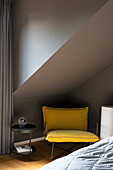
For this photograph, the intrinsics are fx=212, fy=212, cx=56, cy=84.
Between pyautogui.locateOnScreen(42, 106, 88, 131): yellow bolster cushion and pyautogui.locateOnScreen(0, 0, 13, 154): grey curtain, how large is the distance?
2.29ft

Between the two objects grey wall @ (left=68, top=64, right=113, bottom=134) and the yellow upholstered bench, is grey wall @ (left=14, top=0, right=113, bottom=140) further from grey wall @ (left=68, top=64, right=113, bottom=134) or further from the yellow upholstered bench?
the yellow upholstered bench

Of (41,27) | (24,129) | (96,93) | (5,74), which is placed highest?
(41,27)

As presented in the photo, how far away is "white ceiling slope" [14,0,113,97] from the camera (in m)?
2.70

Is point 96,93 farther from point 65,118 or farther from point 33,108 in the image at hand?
point 33,108

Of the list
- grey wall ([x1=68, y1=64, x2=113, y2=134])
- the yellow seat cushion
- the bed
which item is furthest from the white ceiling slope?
the bed

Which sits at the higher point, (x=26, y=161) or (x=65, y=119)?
(x=65, y=119)

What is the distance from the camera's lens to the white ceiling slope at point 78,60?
8.86 feet

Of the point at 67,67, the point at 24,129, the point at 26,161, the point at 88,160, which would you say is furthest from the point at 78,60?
the point at 88,160

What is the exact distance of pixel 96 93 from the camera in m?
4.18

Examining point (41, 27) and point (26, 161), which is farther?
point (26, 161)

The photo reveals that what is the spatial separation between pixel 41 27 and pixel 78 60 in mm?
767

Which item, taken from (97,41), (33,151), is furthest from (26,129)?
(97,41)

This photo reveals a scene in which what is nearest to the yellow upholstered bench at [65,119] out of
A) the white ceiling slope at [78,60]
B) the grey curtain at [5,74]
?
the white ceiling slope at [78,60]

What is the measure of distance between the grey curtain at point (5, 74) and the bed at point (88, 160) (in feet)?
6.34
